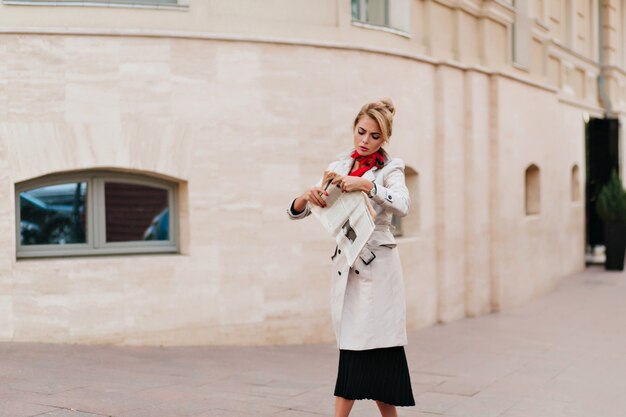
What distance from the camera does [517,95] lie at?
1370 centimetres

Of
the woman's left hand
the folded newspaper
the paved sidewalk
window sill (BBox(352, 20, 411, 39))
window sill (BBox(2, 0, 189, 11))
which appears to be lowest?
the paved sidewalk

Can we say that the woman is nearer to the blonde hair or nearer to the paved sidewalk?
the blonde hair

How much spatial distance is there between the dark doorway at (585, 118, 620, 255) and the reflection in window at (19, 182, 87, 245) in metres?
13.1

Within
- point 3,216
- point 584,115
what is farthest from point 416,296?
point 584,115

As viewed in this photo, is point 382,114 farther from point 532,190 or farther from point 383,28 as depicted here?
point 532,190

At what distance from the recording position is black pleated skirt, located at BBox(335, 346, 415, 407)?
204 inches

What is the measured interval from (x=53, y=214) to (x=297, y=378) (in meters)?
2.89

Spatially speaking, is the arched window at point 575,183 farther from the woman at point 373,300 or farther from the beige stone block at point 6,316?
the woman at point 373,300

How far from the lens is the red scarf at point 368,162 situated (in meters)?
5.20

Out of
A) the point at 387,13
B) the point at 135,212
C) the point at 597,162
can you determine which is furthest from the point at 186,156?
the point at 597,162

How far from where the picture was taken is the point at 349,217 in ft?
16.5

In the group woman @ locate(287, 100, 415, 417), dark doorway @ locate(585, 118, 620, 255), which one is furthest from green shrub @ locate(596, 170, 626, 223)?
woman @ locate(287, 100, 415, 417)

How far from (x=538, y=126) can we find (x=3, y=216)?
9.13 m

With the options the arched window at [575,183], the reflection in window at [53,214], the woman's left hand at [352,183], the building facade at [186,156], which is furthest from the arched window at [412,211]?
the arched window at [575,183]
